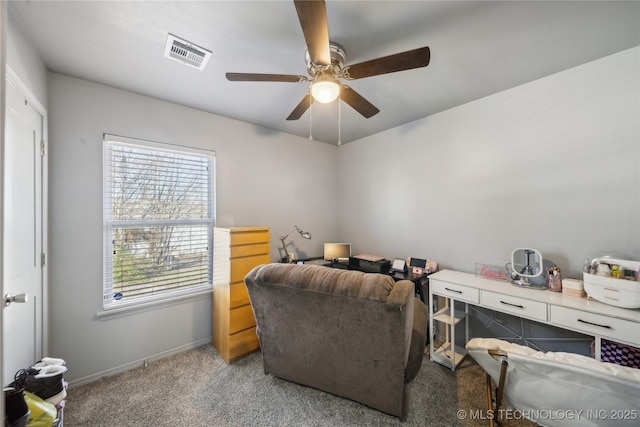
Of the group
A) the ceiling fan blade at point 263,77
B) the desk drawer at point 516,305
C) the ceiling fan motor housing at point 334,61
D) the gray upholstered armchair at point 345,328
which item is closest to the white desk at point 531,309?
the desk drawer at point 516,305

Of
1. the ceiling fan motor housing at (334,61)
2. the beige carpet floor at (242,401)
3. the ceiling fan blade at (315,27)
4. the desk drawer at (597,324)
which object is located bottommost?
the beige carpet floor at (242,401)

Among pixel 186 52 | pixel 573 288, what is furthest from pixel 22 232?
pixel 573 288

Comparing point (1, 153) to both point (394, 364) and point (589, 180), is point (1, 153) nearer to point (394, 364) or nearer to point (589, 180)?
point (394, 364)

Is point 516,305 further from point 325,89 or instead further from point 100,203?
point 100,203

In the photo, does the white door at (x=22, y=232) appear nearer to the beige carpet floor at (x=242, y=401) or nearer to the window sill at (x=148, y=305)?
the window sill at (x=148, y=305)

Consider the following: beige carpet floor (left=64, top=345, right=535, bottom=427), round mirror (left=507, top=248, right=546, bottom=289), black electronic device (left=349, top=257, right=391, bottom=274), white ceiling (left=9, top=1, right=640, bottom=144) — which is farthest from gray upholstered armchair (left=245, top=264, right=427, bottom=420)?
white ceiling (left=9, top=1, right=640, bottom=144)

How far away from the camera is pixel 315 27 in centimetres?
114

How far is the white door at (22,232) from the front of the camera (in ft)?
4.30

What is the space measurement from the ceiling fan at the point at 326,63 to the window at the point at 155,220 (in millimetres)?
1342

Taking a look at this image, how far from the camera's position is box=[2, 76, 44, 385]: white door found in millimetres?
1312

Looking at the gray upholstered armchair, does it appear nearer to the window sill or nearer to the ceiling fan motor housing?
the window sill

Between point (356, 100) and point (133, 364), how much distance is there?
9.94 feet

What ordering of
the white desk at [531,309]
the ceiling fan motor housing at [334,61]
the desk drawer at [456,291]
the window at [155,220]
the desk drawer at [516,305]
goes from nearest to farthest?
the white desk at [531,309], the ceiling fan motor housing at [334,61], the desk drawer at [516,305], the desk drawer at [456,291], the window at [155,220]

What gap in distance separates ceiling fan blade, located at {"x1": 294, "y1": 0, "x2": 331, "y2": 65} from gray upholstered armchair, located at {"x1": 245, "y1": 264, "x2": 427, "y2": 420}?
130 cm
